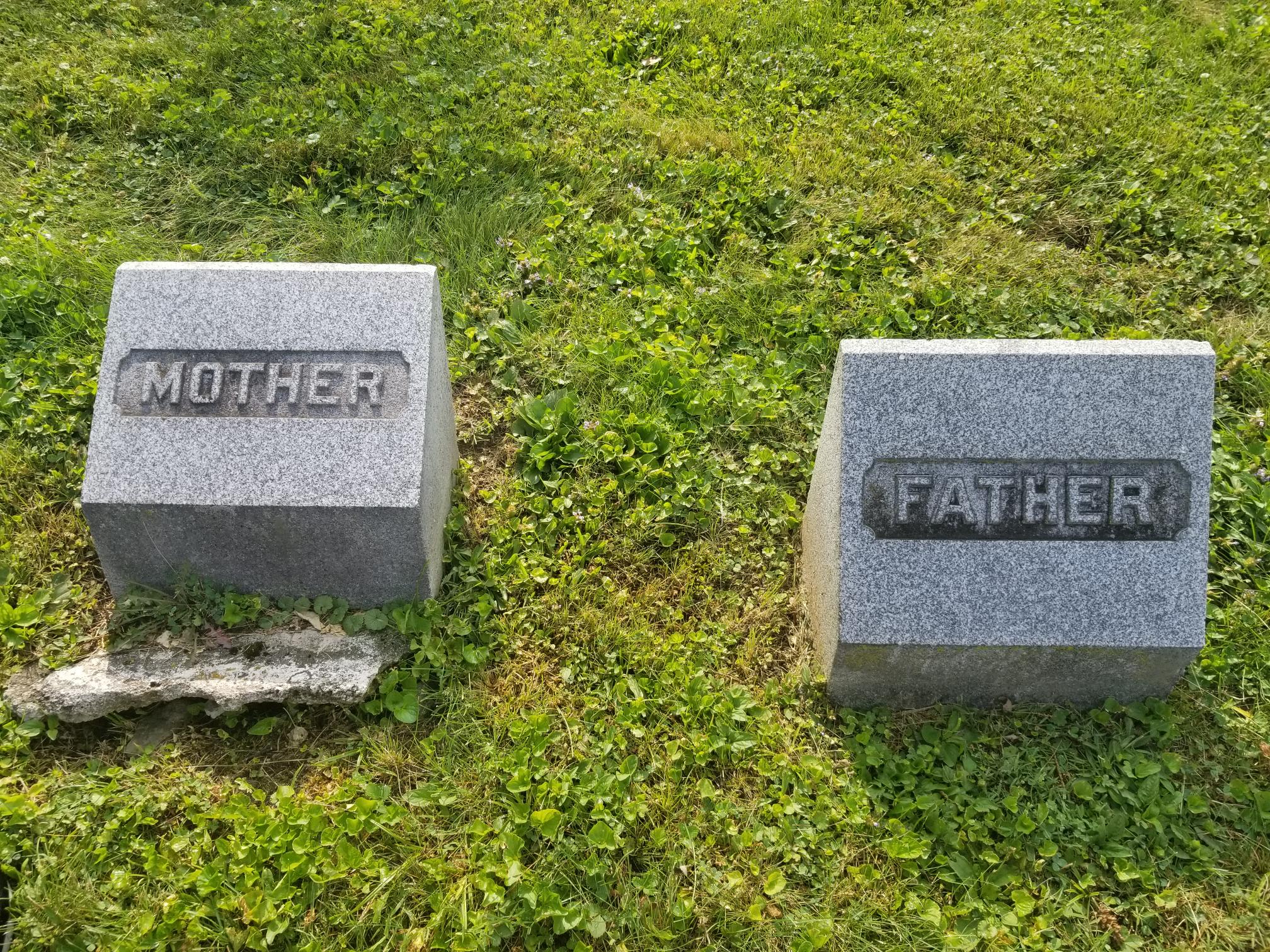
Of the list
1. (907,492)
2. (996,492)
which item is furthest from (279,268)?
(996,492)

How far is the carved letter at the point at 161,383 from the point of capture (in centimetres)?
279

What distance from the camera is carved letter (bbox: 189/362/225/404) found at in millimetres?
2781

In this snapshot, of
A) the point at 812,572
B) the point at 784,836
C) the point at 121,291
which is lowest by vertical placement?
the point at 784,836

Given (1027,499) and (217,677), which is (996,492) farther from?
(217,677)

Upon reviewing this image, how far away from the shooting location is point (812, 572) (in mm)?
3051

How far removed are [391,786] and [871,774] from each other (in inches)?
60.6

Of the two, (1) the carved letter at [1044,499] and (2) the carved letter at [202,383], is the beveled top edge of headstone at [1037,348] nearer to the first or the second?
→ (1) the carved letter at [1044,499]

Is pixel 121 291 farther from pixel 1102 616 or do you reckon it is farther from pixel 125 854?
pixel 1102 616

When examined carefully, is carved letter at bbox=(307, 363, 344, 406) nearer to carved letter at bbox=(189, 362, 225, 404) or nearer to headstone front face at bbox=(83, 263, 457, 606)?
headstone front face at bbox=(83, 263, 457, 606)

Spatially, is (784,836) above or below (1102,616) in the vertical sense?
below

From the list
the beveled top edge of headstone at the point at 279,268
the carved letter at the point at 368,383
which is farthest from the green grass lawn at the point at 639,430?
the beveled top edge of headstone at the point at 279,268

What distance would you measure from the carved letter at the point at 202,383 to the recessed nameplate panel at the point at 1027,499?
2101 millimetres

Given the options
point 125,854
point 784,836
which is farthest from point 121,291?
point 784,836

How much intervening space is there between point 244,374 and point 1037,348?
2.52 meters
